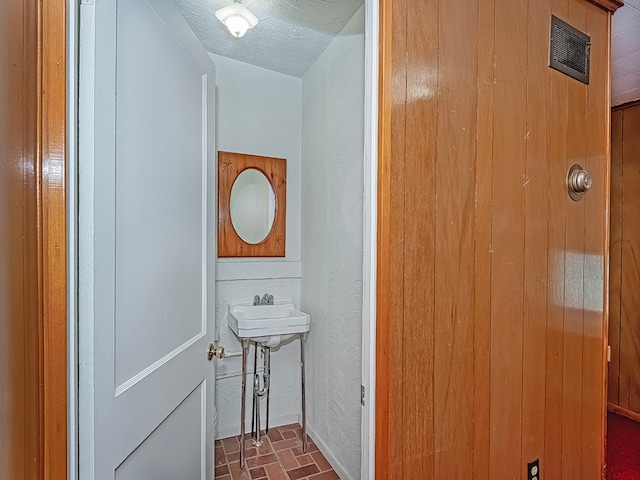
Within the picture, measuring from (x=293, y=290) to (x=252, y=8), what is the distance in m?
1.83

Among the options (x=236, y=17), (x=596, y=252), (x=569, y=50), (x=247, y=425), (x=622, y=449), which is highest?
(x=236, y=17)

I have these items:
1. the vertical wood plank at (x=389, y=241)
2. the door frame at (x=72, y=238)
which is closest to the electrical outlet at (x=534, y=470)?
the vertical wood plank at (x=389, y=241)

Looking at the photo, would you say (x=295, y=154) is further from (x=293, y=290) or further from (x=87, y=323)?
(x=87, y=323)

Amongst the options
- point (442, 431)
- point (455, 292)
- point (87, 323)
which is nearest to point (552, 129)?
point (455, 292)

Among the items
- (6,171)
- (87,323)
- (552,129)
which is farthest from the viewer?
(552,129)

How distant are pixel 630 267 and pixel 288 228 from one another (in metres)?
2.79

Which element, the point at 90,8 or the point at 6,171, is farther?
the point at 90,8

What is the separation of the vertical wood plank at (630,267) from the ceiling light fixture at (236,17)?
3097 mm

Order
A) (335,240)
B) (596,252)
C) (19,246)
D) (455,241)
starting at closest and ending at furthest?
1. (19,246)
2. (455,241)
3. (596,252)
4. (335,240)

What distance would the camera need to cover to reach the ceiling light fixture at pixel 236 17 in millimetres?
1634

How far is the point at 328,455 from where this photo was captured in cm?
224

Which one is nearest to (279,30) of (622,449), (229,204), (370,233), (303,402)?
(229,204)

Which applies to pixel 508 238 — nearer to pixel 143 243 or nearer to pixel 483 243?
pixel 483 243

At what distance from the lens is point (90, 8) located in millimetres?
825
